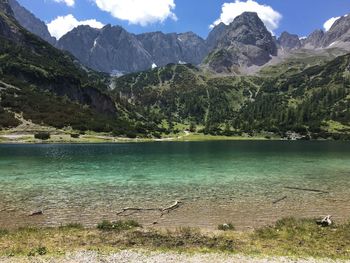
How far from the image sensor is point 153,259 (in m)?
20.0

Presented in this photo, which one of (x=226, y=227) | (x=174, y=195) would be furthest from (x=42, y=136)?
(x=226, y=227)

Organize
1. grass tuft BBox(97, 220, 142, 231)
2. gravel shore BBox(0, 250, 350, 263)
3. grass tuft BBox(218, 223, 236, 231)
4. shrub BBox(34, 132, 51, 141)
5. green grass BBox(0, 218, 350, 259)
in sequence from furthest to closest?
shrub BBox(34, 132, 51, 141)
grass tuft BBox(218, 223, 236, 231)
grass tuft BBox(97, 220, 142, 231)
green grass BBox(0, 218, 350, 259)
gravel shore BBox(0, 250, 350, 263)

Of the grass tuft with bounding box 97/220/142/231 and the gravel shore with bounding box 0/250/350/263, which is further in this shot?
the grass tuft with bounding box 97/220/142/231

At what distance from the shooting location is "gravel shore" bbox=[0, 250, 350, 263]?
19.6 metres

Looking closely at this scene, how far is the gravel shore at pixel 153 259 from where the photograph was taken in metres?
19.6

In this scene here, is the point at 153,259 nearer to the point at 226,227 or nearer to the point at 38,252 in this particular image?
the point at 38,252

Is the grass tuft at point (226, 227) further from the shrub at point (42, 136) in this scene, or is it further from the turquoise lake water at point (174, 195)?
the shrub at point (42, 136)

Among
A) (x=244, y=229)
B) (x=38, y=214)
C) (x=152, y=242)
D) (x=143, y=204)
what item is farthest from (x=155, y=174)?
(x=152, y=242)

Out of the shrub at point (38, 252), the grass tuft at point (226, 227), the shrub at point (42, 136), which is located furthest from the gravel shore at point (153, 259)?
the shrub at point (42, 136)

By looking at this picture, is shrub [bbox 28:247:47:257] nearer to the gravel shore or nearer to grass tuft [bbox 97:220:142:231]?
the gravel shore

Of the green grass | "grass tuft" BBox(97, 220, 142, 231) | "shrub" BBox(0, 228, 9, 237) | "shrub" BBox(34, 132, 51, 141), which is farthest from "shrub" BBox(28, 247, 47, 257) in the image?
"shrub" BBox(34, 132, 51, 141)

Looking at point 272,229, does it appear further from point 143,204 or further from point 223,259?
point 143,204

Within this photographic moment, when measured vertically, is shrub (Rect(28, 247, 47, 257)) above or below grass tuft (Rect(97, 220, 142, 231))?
above

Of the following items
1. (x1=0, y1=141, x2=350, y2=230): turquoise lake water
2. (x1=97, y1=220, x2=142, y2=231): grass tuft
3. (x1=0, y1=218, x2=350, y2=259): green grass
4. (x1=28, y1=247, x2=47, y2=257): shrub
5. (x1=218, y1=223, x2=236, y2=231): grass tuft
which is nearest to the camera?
(x1=28, y1=247, x2=47, y2=257): shrub
